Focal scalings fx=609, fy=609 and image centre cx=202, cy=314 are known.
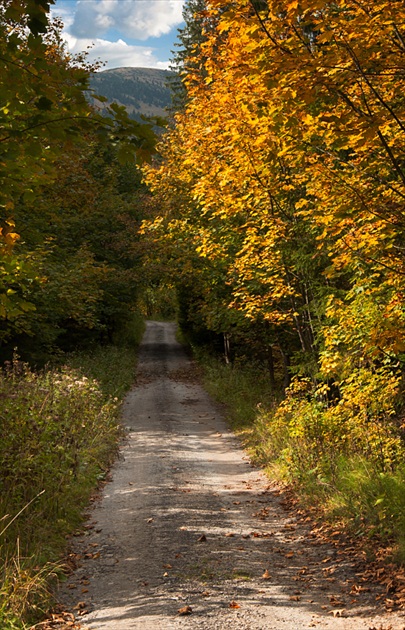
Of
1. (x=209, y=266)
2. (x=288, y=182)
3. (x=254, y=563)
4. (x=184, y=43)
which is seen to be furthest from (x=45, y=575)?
(x=184, y=43)

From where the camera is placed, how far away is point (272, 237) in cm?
1133

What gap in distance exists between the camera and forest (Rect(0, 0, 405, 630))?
5.36 meters

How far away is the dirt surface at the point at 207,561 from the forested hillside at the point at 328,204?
85 centimetres

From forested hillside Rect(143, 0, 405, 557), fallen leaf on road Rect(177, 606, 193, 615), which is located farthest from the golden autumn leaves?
fallen leaf on road Rect(177, 606, 193, 615)

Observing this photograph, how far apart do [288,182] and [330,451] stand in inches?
196

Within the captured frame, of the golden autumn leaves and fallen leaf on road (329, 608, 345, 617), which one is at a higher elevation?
the golden autumn leaves

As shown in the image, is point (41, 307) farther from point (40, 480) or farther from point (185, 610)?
point (185, 610)

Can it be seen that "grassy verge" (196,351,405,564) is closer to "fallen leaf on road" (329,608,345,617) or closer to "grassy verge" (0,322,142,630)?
"fallen leaf on road" (329,608,345,617)

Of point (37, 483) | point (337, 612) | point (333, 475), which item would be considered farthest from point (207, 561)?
point (37, 483)

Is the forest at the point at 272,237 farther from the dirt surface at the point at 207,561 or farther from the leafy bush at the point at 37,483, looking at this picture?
the dirt surface at the point at 207,561

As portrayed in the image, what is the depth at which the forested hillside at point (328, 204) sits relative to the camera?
5859mm

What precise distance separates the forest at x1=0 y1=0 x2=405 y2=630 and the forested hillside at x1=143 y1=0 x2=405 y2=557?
38 mm

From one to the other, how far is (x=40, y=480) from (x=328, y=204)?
5431 millimetres

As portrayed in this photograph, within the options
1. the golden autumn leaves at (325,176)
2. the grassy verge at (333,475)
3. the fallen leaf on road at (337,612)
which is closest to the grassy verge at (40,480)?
the fallen leaf on road at (337,612)
